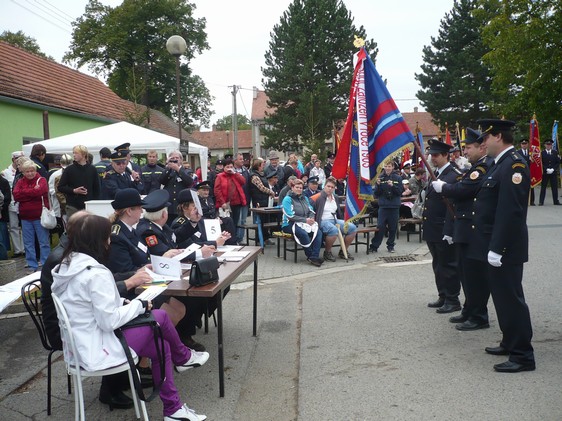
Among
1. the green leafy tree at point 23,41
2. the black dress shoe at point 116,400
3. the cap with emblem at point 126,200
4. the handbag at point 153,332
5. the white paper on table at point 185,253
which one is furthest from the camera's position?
the green leafy tree at point 23,41

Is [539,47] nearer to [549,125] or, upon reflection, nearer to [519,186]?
[549,125]

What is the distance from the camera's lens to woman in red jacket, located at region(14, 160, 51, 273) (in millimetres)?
8438

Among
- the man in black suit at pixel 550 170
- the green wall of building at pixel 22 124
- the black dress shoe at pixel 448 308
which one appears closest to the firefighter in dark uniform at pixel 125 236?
the black dress shoe at pixel 448 308

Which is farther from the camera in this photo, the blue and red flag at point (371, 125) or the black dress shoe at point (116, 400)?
the blue and red flag at point (371, 125)

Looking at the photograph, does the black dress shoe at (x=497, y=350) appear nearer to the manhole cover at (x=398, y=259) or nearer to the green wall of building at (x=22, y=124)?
the manhole cover at (x=398, y=259)

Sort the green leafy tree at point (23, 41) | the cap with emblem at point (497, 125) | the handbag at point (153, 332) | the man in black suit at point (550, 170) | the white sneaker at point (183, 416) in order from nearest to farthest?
the handbag at point (153, 332) < the white sneaker at point (183, 416) < the cap with emblem at point (497, 125) < the man in black suit at point (550, 170) < the green leafy tree at point (23, 41)

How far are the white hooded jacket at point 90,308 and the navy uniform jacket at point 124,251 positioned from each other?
0.80 meters

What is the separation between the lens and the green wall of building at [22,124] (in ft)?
48.5

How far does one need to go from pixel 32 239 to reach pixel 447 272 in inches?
265

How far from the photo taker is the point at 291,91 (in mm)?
39938

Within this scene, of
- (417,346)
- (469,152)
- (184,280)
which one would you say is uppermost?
(469,152)

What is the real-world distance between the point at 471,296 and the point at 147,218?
356 cm

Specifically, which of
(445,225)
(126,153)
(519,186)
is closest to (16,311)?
(126,153)

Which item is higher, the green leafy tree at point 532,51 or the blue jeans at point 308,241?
the green leafy tree at point 532,51
